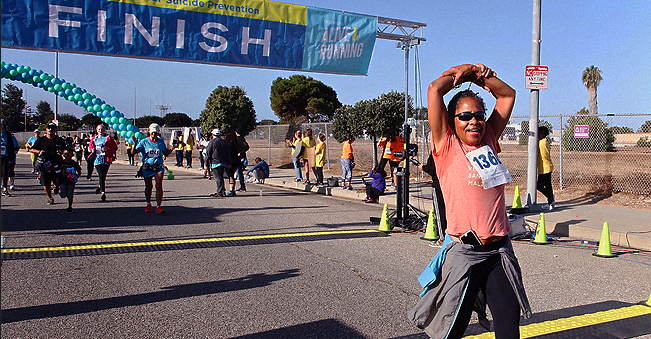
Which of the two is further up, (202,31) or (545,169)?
(202,31)

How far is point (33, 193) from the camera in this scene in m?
13.4

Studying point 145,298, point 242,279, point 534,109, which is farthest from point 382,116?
point 145,298

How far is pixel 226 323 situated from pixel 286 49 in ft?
A: 29.4

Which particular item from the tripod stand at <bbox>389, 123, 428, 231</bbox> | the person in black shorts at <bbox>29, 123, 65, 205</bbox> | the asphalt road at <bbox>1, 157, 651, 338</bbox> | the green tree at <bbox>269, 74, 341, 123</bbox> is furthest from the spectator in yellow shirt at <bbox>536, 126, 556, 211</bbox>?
the green tree at <bbox>269, 74, 341, 123</bbox>

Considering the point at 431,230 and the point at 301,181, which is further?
the point at 301,181

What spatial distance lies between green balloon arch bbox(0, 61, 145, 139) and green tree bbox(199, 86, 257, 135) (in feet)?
74.7

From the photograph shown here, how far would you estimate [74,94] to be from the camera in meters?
10.9

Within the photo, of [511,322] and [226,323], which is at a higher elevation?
[511,322]

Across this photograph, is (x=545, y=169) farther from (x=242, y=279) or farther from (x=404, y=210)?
(x=242, y=279)

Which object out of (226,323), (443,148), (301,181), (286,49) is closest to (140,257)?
(226,323)

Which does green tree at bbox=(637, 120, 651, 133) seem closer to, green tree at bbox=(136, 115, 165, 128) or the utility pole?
the utility pole

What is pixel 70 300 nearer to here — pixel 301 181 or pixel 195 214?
pixel 195 214

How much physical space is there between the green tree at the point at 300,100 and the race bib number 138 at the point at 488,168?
55404 mm

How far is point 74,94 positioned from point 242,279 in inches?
303
